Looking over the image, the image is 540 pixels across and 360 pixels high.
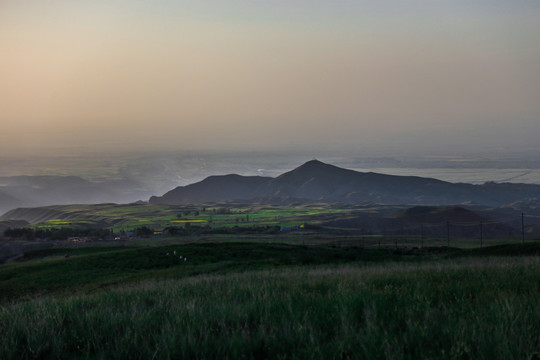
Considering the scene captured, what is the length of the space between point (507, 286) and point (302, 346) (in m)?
5.35

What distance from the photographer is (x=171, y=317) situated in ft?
22.9

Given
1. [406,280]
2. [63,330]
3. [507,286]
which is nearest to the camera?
[63,330]

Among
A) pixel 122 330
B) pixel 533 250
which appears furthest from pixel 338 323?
pixel 533 250

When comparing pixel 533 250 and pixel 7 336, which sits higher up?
pixel 7 336

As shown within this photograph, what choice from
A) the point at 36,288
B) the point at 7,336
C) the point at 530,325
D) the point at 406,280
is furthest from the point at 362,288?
the point at 36,288

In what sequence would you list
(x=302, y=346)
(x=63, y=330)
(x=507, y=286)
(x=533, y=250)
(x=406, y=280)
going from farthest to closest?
1. (x=533, y=250)
2. (x=406, y=280)
3. (x=507, y=286)
4. (x=63, y=330)
5. (x=302, y=346)

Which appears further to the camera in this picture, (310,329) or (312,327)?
(312,327)

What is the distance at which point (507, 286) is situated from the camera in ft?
28.2

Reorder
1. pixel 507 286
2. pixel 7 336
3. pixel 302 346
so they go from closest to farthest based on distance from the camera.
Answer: pixel 302 346 → pixel 7 336 → pixel 507 286

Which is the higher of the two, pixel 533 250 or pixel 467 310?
pixel 467 310

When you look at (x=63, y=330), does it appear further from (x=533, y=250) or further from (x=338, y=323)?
(x=533, y=250)

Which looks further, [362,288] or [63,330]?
[362,288]

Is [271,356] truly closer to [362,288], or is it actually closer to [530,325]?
[530,325]

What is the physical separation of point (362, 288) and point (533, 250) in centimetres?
4209
